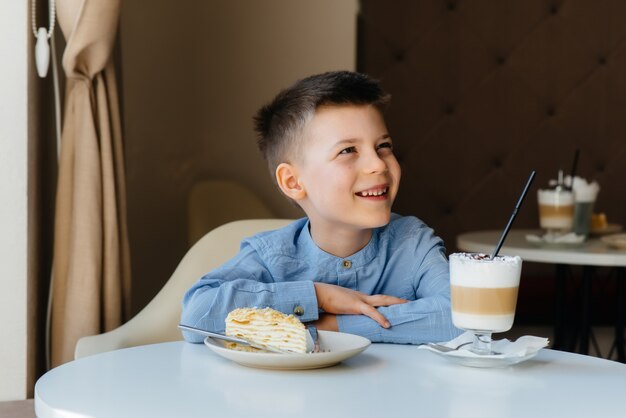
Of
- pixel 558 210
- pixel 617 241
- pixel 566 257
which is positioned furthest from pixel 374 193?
pixel 558 210

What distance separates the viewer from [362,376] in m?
1.06

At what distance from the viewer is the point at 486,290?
110 cm

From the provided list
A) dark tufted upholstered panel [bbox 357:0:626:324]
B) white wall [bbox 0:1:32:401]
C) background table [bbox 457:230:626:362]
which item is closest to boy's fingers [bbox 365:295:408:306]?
white wall [bbox 0:1:32:401]

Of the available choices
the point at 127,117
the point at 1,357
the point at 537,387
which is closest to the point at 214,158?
the point at 127,117

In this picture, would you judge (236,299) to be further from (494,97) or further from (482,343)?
(494,97)

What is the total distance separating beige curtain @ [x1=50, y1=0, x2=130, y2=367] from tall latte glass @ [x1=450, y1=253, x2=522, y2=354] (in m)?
0.97

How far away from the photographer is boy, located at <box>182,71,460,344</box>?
1309mm

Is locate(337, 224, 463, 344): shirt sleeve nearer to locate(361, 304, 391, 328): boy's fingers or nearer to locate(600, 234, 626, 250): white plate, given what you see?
locate(361, 304, 391, 328): boy's fingers

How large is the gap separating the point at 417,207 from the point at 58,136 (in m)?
1.95

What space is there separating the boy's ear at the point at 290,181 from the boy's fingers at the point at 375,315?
0.25m

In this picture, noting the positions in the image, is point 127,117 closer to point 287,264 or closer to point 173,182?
point 173,182

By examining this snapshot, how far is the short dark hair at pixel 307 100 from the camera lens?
1436 mm

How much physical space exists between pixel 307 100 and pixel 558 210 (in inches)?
56.7

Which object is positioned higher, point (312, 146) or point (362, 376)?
point (312, 146)
